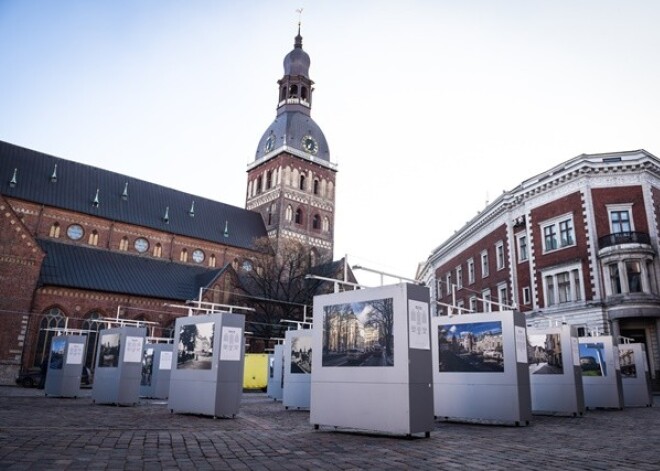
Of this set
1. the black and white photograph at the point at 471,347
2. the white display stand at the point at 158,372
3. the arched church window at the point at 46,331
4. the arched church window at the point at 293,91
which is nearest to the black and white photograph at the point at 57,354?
the white display stand at the point at 158,372

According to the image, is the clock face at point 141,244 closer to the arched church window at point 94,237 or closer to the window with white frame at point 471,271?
the arched church window at point 94,237

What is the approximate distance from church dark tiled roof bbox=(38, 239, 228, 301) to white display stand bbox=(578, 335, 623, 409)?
31.7m

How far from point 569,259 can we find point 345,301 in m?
24.9

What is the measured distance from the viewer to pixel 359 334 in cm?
1094

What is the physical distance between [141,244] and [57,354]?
82.9 ft

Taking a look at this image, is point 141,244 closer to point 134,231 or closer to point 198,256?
point 134,231

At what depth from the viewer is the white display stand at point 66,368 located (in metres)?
22.2

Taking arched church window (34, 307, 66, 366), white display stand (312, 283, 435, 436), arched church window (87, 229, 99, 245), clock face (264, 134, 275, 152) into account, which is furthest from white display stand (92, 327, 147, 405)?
clock face (264, 134, 275, 152)

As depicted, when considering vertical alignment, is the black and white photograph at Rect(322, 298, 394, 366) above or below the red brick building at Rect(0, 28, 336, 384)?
below

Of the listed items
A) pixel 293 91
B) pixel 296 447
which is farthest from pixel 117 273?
pixel 296 447

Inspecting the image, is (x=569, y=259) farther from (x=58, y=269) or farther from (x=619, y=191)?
(x=58, y=269)

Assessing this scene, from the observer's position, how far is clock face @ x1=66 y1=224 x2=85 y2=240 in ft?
142

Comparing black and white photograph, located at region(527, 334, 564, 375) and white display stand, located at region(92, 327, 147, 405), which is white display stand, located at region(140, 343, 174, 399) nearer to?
white display stand, located at region(92, 327, 147, 405)

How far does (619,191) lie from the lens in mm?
30453
